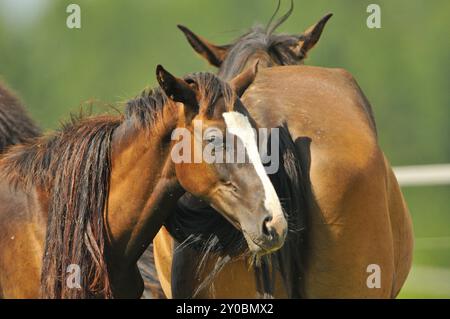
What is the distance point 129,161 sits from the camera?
476 cm

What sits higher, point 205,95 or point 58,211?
point 205,95

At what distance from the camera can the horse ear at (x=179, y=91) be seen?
4578 mm

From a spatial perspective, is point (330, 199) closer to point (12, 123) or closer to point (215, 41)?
point (12, 123)

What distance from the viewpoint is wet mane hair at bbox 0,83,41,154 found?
18.6ft

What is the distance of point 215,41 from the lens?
19.9 metres

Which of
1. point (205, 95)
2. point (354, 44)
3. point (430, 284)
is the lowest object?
point (430, 284)

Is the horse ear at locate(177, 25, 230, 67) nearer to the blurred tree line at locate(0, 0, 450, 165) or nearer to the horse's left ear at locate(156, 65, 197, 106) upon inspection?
the horse's left ear at locate(156, 65, 197, 106)

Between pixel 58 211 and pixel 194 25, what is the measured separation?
18.9 meters

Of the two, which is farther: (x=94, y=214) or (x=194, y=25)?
(x=194, y=25)

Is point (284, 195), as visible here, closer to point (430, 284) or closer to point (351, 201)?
point (351, 201)

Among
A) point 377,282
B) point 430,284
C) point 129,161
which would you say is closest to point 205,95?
point 129,161

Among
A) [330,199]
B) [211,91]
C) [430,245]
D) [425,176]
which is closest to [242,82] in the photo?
[211,91]

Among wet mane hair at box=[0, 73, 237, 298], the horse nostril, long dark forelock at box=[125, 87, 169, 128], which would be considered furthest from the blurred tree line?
the horse nostril
